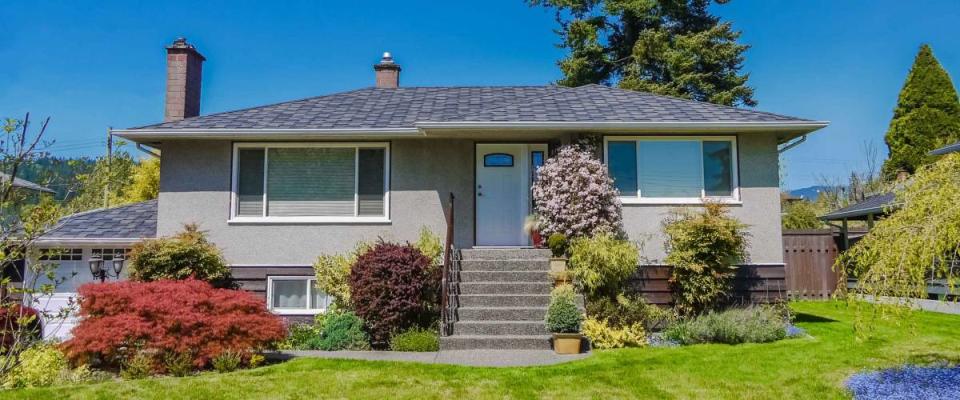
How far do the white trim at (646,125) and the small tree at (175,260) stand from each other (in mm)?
4069

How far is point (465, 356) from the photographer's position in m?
8.48

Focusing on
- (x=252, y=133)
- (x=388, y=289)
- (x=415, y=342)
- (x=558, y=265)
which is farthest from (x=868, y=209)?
(x=252, y=133)

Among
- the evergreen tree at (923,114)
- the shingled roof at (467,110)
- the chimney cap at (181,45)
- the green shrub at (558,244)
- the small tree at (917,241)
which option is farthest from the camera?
the evergreen tree at (923,114)

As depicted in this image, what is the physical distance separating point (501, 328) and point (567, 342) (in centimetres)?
110

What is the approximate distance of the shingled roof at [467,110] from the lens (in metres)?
11.1

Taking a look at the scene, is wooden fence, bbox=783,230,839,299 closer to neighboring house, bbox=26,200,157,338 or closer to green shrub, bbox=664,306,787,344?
green shrub, bbox=664,306,787,344

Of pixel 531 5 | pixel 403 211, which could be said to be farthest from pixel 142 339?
pixel 531 5

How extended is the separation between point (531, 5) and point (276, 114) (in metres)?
18.5

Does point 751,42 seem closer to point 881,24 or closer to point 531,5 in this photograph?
point 881,24

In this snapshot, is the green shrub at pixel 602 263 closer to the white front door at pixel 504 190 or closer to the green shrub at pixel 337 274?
the white front door at pixel 504 190

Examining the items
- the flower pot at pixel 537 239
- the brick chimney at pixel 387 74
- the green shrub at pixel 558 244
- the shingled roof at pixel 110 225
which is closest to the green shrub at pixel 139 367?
the shingled roof at pixel 110 225

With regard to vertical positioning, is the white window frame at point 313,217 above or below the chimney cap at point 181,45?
below

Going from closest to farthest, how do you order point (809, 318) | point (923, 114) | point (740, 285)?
point (740, 285) < point (809, 318) < point (923, 114)

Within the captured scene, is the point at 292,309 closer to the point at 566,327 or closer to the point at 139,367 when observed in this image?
the point at 139,367
